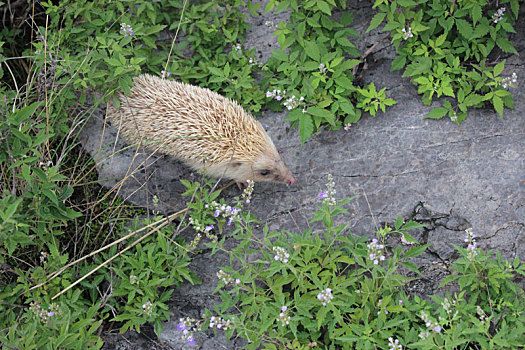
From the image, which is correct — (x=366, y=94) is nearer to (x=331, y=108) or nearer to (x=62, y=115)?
(x=331, y=108)

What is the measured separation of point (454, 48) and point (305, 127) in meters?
1.59

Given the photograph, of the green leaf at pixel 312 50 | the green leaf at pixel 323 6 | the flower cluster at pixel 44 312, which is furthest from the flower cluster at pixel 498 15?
the flower cluster at pixel 44 312

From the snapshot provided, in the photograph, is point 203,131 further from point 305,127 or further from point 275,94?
point 305,127

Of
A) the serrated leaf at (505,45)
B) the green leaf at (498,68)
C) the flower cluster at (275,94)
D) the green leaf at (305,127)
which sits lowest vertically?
the green leaf at (305,127)

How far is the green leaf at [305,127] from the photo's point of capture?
14.6 ft

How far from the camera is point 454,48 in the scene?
4.68m

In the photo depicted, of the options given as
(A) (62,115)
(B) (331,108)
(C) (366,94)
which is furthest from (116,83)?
(C) (366,94)

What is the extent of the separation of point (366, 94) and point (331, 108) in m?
0.37

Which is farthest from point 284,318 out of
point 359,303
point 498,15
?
point 498,15

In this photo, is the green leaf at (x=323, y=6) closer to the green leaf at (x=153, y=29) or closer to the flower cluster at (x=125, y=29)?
the green leaf at (x=153, y=29)

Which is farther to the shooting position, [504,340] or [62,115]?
[62,115]

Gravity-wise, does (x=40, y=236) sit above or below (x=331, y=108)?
below

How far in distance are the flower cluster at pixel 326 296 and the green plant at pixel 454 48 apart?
2054 millimetres

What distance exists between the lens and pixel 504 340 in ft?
10.6
